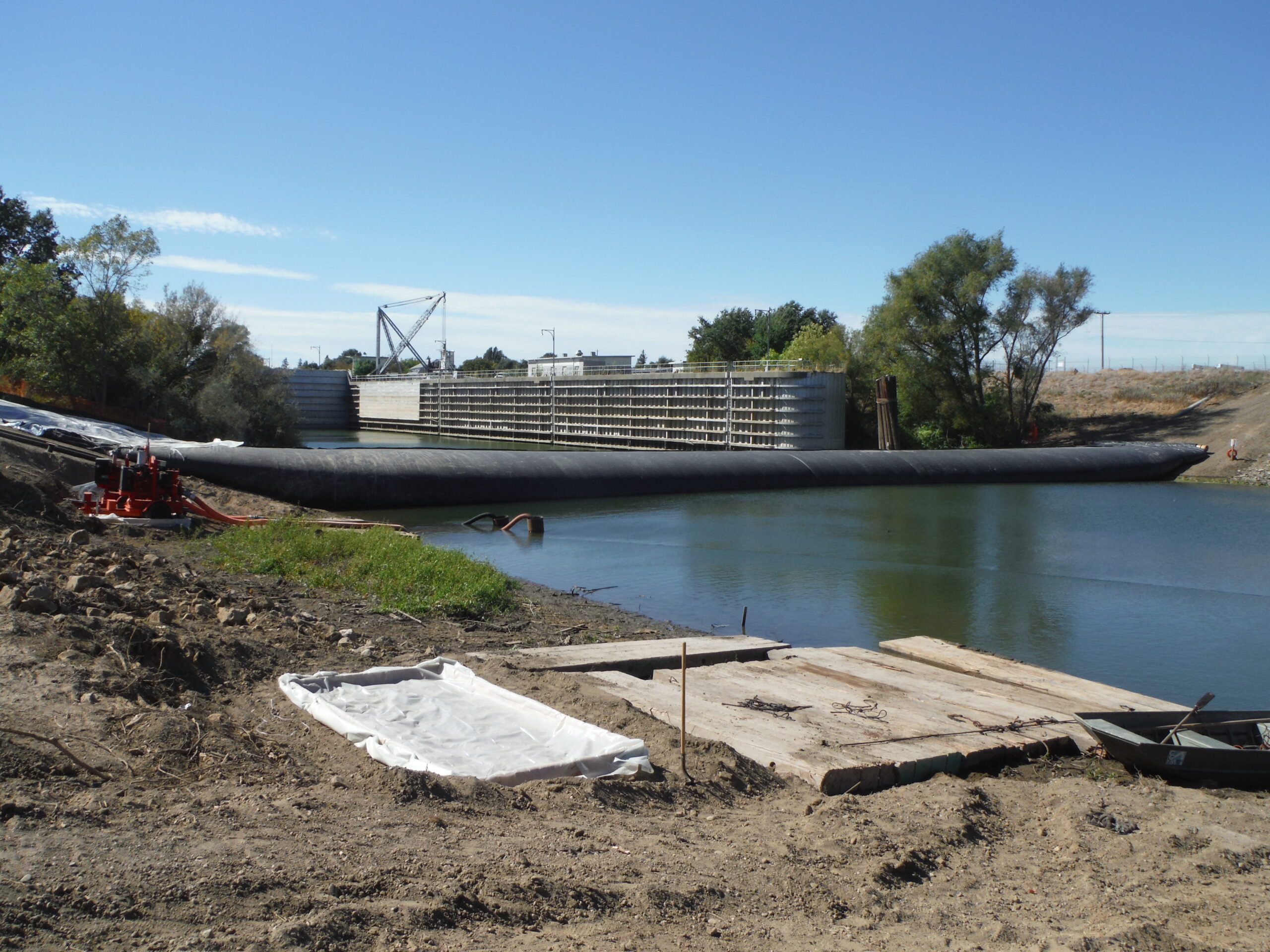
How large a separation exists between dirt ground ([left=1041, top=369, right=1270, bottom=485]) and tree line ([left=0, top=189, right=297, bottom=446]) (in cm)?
3577

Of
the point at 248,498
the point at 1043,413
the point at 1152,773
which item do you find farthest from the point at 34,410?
the point at 1043,413

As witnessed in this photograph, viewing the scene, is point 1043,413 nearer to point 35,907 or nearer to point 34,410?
point 34,410

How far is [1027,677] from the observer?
812cm

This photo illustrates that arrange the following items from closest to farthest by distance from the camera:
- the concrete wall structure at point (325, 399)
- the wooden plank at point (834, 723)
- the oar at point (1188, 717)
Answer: the wooden plank at point (834, 723), the oar at point (1188, 717), the concrete wall structure at point (325, 399)

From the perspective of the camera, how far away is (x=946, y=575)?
50.3 feet

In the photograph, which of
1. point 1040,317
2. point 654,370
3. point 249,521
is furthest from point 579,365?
point 249,521

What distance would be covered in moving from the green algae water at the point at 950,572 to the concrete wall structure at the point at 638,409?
10570 millimetres

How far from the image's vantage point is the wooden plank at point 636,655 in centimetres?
736

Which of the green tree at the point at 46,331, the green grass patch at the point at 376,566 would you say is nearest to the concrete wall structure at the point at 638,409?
the green tree at the point at 46,331

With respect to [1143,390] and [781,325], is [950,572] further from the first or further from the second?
[781,325]

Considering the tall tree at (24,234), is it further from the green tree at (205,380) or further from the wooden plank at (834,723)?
the wooden plank at (834,723)

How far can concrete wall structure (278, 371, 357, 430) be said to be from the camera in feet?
222

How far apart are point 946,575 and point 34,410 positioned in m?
21.4

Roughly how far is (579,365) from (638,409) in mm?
14130
